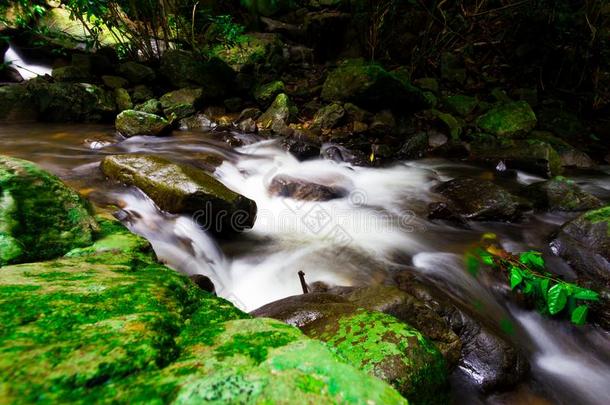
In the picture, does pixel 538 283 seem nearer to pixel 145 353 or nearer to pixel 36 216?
pixel 145 353

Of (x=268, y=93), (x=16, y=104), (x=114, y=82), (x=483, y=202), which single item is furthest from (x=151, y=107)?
(x=483, y=202)

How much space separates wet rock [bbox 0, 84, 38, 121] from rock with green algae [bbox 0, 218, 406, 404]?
24.7 feet

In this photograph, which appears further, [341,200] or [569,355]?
[341,200]

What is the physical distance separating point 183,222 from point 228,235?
0.57m

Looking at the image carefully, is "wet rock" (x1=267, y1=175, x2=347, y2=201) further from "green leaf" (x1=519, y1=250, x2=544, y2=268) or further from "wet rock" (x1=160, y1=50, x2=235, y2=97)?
"wet rock" (x1=160, y1=50, x2=235, y2=97)

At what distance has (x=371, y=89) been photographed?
817cm

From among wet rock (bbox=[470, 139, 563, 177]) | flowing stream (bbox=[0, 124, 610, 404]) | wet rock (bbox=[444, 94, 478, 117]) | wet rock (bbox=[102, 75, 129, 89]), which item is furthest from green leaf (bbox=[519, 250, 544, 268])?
wet rock (bbox=[102, 75, 129, 89])

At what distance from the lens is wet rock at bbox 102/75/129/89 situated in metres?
8.40

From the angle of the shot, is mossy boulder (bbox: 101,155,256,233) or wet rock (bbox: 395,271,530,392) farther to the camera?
mossy boulder (bbox: 101,155,256,233)

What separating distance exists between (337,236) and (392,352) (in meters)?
2.79

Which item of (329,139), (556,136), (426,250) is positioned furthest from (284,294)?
(556,136)

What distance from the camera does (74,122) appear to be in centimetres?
752

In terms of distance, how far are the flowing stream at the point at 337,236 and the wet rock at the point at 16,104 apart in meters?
0.46

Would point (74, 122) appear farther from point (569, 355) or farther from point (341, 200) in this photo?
point (569, 355)
